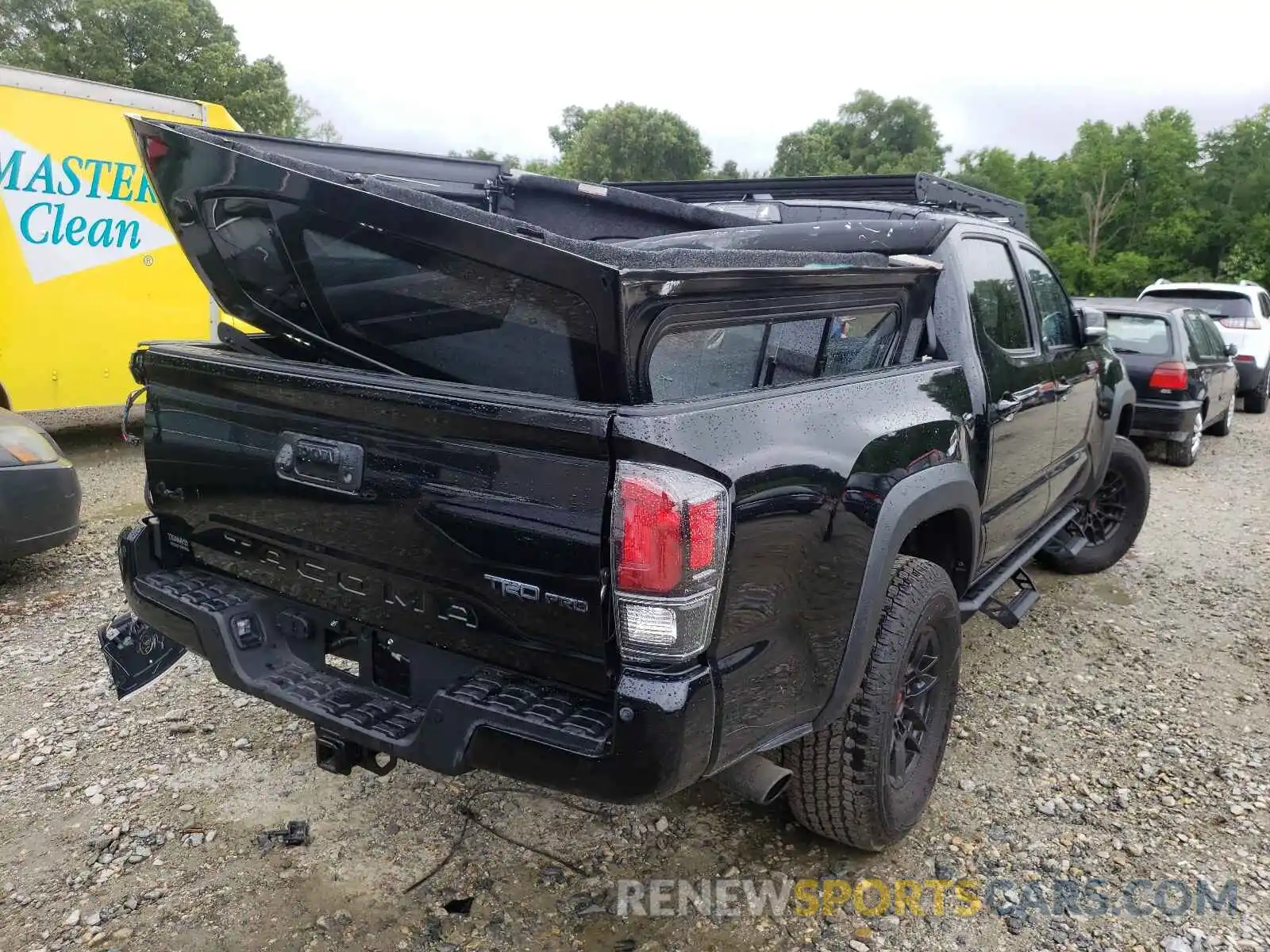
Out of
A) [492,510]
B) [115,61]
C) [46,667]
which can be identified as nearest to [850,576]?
[492,510]

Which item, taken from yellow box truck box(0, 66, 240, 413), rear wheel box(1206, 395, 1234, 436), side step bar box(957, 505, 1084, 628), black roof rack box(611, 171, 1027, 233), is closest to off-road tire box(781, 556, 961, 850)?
side step bar box(957, 505, 1084, 628)

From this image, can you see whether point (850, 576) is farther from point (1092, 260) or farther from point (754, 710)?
point (1092, 260)

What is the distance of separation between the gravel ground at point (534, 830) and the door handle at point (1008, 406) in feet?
4.14

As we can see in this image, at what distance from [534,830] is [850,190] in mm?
5364

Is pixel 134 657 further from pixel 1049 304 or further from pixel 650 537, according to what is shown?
pixel 1049 304

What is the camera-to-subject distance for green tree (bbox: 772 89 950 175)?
1722 inches

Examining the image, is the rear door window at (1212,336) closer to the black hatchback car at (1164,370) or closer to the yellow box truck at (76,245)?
the black hatchback car at (1164,370)

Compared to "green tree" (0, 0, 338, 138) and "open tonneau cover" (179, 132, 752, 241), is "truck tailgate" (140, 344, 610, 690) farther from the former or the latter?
"green tree" (0, 0, 338, 138)

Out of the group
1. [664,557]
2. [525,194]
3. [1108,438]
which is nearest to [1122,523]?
[1108,438]

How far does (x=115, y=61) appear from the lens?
25.7 meters

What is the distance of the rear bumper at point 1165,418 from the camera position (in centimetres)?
857

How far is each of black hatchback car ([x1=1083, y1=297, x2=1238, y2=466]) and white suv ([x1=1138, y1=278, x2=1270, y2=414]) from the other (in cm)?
414

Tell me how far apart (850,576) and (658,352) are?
0.76 metres

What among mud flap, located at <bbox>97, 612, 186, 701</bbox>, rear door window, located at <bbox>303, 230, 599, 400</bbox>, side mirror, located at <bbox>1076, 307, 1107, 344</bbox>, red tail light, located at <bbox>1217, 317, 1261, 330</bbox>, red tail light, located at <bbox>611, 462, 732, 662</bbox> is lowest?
mud flap, located at <bbox>97, 612, 186, 701</bbox>
